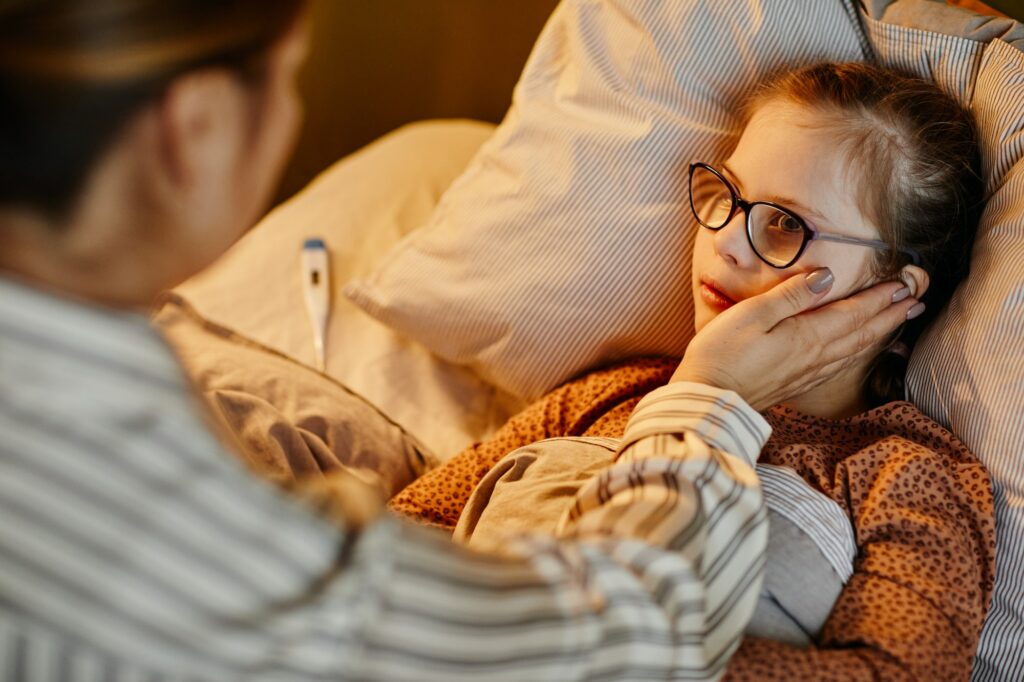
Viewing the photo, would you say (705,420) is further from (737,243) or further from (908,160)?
(908,160)

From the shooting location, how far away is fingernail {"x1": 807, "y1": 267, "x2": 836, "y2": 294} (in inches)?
42.0

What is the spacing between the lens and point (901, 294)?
1104mm

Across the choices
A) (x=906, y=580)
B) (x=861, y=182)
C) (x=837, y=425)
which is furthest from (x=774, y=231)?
(x=906, y=580)

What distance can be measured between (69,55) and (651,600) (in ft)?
1.68

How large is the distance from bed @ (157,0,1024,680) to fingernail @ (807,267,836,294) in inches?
5.8

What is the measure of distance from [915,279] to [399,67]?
1.29 meters

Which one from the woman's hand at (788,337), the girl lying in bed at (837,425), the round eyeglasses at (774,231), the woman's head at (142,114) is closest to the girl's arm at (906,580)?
the girl lying in bed at (837,425)

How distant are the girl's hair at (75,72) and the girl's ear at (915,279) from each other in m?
0.80

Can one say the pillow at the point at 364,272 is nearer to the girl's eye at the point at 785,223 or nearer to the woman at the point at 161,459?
the girl's eye at the point at 785,223

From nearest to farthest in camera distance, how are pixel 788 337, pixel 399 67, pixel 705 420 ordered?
pixel 705 420, pixel 788 337, pixel 399 67

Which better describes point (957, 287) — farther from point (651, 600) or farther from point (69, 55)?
point (69, 55)

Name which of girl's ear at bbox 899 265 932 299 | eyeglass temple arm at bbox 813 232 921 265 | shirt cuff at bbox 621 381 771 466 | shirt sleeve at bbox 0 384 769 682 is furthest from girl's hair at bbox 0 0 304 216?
girl's ear at bbox 899 265 932 299

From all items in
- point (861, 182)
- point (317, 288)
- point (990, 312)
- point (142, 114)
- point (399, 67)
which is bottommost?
point (317, 288)

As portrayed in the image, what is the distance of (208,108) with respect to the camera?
617mm
